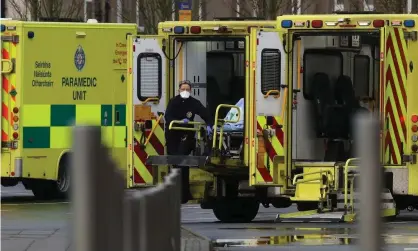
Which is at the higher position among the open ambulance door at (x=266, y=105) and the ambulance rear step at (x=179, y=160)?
the open ambulance door at (x=266, y=105)

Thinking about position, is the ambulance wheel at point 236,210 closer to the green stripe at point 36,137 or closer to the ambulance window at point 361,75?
the ambulance window at point 361,75

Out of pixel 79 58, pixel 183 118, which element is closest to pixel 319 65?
pixel 183 118

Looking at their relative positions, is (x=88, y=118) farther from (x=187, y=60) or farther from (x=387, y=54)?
(x=387, y=54)

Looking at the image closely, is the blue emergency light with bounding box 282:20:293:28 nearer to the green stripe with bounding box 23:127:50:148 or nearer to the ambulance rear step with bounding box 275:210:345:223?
the ambulance rear step with bounding box 275:210:345:223

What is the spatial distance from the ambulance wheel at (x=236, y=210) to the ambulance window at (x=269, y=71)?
204cm

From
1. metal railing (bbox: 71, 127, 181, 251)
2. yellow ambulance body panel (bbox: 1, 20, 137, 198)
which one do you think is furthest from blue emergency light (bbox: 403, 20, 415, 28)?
metal railing (bbox: 71, 127, 181, 251)

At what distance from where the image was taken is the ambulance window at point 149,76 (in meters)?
16.1

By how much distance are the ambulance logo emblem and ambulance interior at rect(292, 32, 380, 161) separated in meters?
5.44

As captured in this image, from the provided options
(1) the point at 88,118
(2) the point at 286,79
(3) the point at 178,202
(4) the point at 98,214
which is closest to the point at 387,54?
(2) the point at 286,79

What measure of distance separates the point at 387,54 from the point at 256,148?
1.91 metres

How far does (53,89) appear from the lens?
66.6 feet

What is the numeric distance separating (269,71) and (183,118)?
138 cm

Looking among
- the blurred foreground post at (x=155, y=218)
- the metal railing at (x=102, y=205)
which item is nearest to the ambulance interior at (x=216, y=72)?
the blurred foreground post at (x=155, y=218)

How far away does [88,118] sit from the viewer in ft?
64.9
